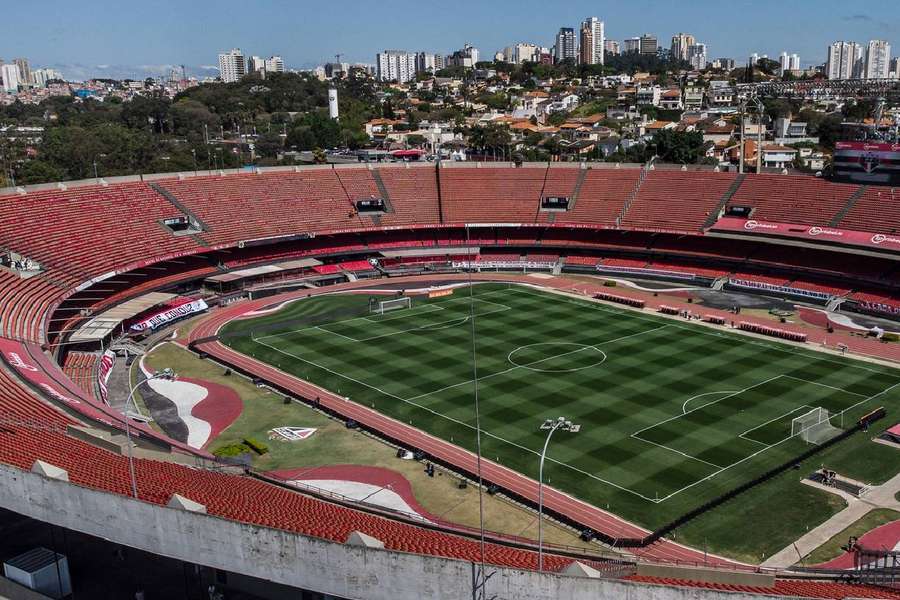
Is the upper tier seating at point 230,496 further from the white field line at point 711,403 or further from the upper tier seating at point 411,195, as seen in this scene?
the upper tier seating at point 411,195

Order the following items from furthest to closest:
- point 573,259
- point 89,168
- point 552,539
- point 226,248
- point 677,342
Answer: point 89,168 → point 573,259 → point 226,248 → point 677,342 → point 552,539

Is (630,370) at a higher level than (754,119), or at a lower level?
lower

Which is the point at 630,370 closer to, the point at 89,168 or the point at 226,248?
the point at 226,248

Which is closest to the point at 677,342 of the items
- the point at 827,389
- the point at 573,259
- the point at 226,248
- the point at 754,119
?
the point at 827,389

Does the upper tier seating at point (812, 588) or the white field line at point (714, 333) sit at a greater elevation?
the upper tier seating at point (812, 588)

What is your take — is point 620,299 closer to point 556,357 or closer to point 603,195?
point 556,357

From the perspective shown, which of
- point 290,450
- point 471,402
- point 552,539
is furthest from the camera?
point 471,402

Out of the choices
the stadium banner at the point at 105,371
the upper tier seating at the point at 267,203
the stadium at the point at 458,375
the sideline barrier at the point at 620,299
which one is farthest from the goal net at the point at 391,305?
the stadium banner at the point at 105,371
